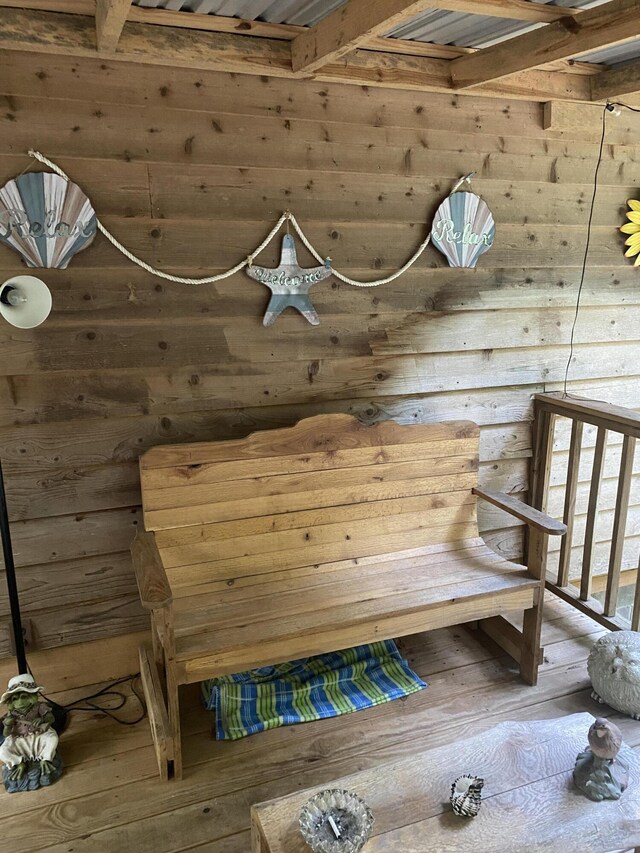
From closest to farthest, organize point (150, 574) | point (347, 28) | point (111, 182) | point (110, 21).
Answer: point (110, 21) → point (347, 28) → point (150, 574) → point (111, 182)

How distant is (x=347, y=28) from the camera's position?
192 centimetres

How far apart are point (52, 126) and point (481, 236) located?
1.74 m

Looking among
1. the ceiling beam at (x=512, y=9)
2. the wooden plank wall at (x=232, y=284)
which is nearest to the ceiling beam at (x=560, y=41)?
the ceiling beam at (x=512, y=9)

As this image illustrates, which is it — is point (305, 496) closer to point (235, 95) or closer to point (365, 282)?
point (365, 282)

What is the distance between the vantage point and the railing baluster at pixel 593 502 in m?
2.89

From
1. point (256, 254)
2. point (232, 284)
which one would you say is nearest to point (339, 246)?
point (256, 254)

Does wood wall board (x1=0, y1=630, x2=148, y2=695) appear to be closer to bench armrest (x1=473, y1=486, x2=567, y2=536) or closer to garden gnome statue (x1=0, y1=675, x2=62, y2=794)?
garden gnome statue (x1=0, y1=675, x2=62, y2=794)

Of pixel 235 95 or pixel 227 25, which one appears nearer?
pixel 227 25

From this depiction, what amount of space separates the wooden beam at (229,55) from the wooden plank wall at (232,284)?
83mm

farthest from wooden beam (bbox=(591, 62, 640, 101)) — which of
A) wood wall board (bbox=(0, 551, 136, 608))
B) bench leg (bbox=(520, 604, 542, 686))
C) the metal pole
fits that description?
the metal pole

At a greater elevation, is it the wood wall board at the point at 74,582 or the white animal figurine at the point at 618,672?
the wood wall board at the point at 74,582

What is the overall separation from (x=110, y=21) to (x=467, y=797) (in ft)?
7.11

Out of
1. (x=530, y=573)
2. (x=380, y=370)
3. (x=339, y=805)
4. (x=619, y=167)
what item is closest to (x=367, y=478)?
(x=380, y=370)

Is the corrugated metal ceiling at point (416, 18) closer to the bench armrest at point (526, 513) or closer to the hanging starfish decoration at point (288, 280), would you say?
the hanging starfish decoration at point (288, 280)
